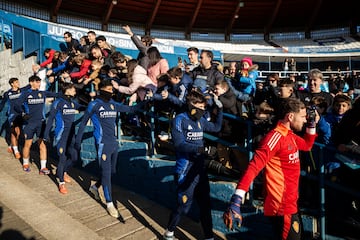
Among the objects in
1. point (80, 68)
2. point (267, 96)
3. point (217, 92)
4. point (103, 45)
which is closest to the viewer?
point (217, 92)

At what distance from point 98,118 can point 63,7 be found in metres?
19.4

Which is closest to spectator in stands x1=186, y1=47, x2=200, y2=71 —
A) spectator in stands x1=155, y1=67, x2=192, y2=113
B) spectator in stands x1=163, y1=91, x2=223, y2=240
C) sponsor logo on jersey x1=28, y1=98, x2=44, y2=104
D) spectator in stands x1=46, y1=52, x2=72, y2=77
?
spectator in stands x1=155, y1=67, x2=192, y2=113

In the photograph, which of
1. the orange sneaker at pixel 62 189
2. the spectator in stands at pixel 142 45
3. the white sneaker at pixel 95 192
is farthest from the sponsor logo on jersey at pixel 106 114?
the spectator in stands at pixel 142 45

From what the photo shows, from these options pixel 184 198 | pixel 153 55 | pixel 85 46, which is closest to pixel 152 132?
pixel 153 55

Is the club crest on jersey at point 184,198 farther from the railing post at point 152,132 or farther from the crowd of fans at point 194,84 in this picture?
the railing post at point 152,132

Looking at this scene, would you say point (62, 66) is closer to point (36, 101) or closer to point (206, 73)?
point (36, 101)

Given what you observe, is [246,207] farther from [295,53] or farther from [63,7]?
[63,7]

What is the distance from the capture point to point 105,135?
4719 millimetres

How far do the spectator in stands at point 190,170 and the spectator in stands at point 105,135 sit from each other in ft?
4.02

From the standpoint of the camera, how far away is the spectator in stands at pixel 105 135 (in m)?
4.62

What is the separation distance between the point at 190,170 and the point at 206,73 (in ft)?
5.97

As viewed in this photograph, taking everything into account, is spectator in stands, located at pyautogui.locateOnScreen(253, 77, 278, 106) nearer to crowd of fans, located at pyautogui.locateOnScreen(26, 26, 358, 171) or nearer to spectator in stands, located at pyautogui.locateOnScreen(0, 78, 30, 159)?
crowd of fans, located at pyautogui.locateOnScreen(26, 26, 358, 171)

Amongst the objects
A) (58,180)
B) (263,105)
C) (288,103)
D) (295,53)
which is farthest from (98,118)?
(295,53)

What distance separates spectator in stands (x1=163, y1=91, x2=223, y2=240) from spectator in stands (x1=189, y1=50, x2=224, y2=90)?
1.00 metres
